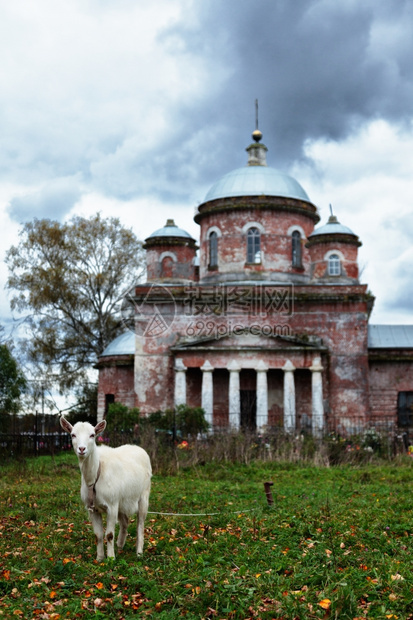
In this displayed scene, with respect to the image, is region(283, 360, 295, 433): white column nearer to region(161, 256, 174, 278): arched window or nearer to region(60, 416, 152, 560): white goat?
region(161, 256, 174, 278): arched window

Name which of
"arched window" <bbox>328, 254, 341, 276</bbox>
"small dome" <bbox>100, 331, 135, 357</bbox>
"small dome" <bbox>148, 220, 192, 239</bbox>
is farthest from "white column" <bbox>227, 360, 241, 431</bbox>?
"small dome" <bbox>148, 220, 192, 239</bbox>

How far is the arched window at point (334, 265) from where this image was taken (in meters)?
30.5

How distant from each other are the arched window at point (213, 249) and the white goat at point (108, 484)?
2332 centimetres

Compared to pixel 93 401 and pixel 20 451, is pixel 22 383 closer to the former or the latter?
pixel 20 451

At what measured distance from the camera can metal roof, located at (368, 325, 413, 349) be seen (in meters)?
30.0

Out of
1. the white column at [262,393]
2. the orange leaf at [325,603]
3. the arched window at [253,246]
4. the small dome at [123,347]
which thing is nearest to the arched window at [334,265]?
the arched window at [253,246]

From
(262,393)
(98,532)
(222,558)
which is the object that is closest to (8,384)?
(262,393)

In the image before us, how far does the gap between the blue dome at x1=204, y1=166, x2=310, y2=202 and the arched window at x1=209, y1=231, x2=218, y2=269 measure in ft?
5.37

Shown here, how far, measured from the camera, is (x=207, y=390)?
27.5 metres

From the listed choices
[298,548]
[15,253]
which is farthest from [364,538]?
[15,253]

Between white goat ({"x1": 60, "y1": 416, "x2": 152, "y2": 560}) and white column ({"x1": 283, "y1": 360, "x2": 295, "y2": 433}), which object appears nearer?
white goat ({"x1": 60, "y1": 416, "x2": 152, "y2": 560})

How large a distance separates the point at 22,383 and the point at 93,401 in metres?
14.1

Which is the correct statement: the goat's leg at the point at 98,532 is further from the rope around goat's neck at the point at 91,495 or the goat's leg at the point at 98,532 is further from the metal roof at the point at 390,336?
the metal roof at the point at 390,336

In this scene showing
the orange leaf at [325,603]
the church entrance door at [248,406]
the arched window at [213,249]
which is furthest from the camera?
the arched window at [213,249]
